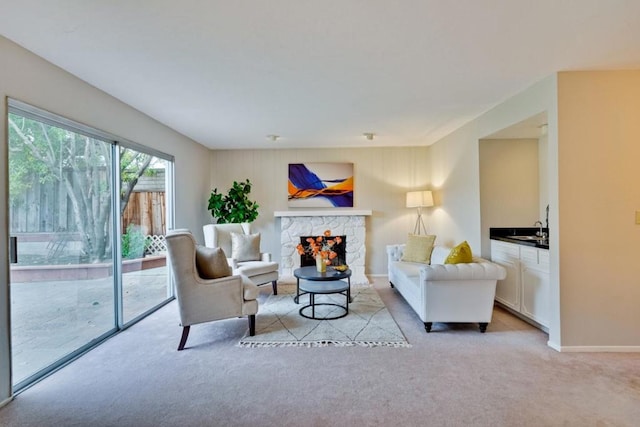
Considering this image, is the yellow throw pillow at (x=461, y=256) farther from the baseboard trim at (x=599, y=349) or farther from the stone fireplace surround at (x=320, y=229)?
the stone fireplace surround at (x=320, y=229)

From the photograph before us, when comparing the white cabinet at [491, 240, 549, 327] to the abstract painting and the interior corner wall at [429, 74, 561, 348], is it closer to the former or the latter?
the interior corner wall at [429, 74, 561, 348]

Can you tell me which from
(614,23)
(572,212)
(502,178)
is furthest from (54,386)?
(502,178)

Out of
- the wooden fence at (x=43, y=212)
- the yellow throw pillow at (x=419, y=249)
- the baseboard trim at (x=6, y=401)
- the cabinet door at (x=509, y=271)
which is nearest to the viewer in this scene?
the baseboard trim at (x=6, y=401)

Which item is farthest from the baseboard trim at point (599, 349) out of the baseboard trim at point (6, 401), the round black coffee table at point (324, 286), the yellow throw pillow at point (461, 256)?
the baseboard trim at point (6, 401)

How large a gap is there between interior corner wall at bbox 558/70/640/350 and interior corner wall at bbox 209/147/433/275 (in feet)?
10.3

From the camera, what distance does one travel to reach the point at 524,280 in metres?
3.35

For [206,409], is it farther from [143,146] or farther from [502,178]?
[502,178]

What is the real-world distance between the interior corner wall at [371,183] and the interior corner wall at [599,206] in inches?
124

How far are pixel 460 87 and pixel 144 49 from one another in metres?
2.73

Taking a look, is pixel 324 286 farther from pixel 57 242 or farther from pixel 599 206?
pixel 599 206

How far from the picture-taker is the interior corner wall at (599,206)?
268cm

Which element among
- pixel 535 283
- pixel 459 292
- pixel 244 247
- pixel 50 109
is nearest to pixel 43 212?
pixel 50 109

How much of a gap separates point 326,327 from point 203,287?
1.32 metres

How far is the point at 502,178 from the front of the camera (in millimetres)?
3949
